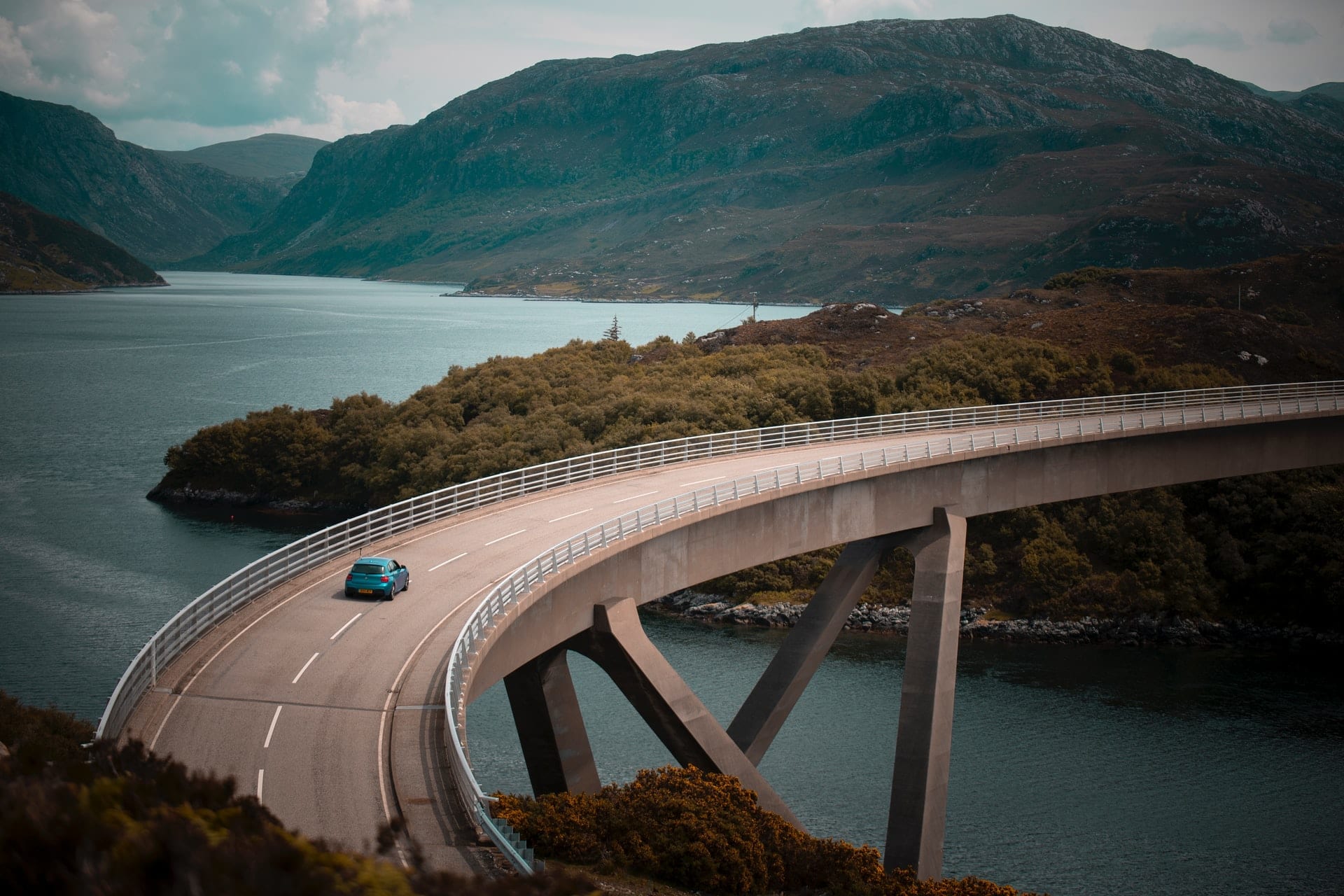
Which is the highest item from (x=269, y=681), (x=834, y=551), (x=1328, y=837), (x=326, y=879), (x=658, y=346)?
(x=658, y=346)

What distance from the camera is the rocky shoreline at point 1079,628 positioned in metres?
71.7

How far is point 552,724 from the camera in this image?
31922 millimetres

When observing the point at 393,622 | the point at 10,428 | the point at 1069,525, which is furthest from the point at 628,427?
the point at 10,428

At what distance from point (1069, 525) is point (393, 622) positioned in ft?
205

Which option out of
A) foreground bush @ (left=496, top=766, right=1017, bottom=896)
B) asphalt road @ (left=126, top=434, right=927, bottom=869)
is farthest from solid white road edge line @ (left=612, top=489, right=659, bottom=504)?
foreground bush @ (left=496, top=766, right=1017, bottom=896)

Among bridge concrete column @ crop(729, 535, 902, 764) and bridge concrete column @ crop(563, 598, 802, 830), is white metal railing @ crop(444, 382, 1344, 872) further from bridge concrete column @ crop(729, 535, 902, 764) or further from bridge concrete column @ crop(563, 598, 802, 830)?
bridge concrete column @ crop(729, 535, 902, 764)

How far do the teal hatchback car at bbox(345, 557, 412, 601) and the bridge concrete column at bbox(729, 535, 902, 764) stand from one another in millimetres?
16667

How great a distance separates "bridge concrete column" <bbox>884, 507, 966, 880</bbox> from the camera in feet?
135

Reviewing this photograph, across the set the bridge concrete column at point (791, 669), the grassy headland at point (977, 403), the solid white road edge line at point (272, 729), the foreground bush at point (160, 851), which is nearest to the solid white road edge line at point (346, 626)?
the solid white road edge line at point (272, 729)

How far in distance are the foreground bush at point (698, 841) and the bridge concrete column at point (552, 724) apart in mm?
5103

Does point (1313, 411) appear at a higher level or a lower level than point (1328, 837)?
higher

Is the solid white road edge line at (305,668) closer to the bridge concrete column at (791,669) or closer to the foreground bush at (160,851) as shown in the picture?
the foreground bush at (160,851)

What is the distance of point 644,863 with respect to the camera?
77.4ft

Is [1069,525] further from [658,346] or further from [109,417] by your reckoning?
[109,417]
